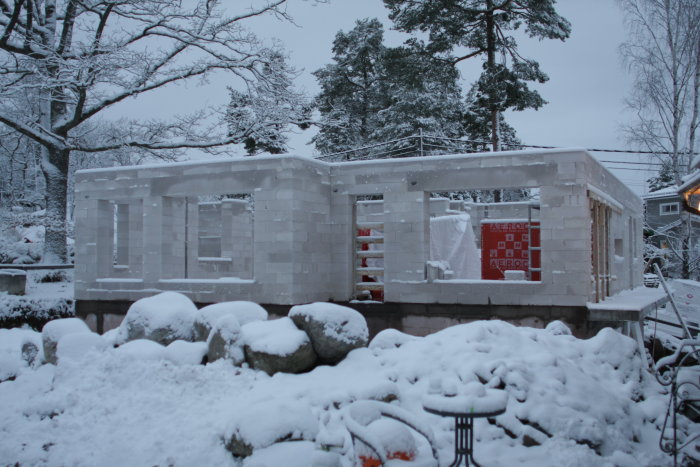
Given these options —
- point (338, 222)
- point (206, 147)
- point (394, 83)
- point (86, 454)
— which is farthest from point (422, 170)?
point (394, 83)

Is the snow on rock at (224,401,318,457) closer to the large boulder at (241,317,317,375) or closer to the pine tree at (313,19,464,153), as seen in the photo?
the large boulder at (241,317,317,375)

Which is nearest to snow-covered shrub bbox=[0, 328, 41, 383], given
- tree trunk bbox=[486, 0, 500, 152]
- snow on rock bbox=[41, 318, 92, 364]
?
snow on rock bbox=[41, 318, 92, 364]

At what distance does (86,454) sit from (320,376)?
8.64ft

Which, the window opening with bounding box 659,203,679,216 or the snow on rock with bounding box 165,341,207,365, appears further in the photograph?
the window opening with bounding box 659,203,679,216

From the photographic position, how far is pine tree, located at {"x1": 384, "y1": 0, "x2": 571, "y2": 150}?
24781mm

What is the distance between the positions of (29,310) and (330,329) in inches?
440

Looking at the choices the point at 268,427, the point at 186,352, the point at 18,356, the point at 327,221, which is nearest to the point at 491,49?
the point at 327,221

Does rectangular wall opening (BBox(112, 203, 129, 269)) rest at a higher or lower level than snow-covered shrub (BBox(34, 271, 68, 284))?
higher

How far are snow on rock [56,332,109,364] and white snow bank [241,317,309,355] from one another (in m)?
1.95

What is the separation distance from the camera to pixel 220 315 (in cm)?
883

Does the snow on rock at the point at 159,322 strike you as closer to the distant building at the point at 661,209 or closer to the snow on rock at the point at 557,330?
the snow on rock at the point at 557,330

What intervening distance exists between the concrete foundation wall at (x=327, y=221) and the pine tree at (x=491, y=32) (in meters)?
9.73

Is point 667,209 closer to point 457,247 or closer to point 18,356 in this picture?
point 457,247

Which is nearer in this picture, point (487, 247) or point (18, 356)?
point (18, 356)
